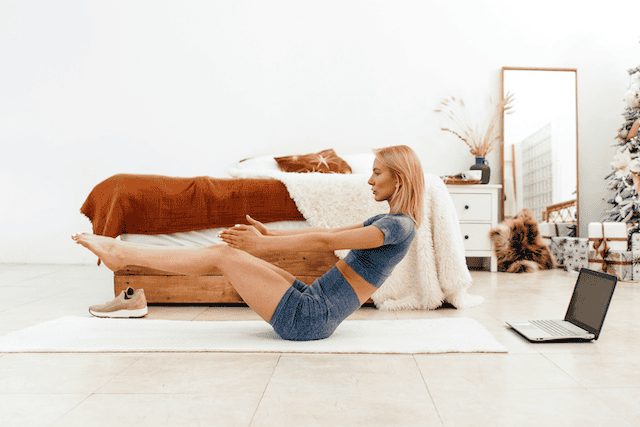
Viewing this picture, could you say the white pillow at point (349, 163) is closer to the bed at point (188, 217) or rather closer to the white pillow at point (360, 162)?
the white pillow at point (360, 162)

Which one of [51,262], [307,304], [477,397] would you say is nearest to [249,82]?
[51,262]

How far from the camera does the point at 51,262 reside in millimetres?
4695

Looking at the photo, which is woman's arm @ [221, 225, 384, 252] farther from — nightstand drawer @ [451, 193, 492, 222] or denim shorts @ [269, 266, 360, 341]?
nightstand drawer @ [451, 193, 492, 222]

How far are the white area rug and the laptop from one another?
18 cm

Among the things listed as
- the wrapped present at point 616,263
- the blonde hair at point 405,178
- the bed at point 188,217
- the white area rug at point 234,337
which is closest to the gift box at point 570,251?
the wrapped present at point 616,263

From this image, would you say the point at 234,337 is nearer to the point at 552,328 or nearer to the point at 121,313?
→ the point at 121,313

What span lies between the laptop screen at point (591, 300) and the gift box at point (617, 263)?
1656mm

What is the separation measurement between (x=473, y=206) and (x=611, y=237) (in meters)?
1.00

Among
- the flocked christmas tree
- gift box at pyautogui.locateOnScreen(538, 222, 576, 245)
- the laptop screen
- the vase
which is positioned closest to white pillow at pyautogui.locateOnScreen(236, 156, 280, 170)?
the vase

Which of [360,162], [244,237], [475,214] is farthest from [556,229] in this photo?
[244,237]

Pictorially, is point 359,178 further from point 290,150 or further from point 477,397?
point 290,150

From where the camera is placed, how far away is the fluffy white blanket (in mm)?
2578

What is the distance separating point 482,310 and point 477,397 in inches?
50.7

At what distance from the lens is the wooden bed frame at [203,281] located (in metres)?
2.63
